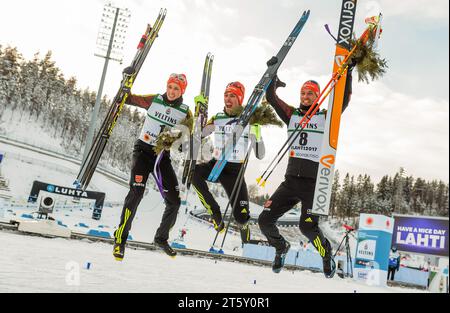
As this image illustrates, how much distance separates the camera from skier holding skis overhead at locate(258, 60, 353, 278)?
5.20 meters

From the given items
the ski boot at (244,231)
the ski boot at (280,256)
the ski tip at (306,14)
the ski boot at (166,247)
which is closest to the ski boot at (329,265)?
the ski boot at (280,256)

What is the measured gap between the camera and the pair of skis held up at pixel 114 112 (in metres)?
4.73

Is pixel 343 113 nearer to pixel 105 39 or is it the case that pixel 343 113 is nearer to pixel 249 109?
pixel 249 109

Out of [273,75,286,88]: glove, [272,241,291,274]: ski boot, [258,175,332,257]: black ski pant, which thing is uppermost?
[273,75,286,88]: glove

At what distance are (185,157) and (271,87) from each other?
54.3 inches

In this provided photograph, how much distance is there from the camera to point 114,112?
483cm

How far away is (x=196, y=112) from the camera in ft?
16.8

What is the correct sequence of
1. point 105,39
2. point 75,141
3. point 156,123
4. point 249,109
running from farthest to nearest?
point 75,141 < point 105,39 < point 156,123 < point 249,109

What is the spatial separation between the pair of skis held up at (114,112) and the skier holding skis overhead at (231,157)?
43.6 inches

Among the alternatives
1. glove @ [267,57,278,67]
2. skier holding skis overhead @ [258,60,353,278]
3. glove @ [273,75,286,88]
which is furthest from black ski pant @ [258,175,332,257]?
glove @ [267,57,278,67]

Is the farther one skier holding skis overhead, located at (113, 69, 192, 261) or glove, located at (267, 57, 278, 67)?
skier holding skis overhead, located at (113, 69, 192, 261)

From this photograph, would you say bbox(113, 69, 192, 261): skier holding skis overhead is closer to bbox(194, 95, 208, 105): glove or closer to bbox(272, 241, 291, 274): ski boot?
bbox(194, 95, 208, 105): glove
